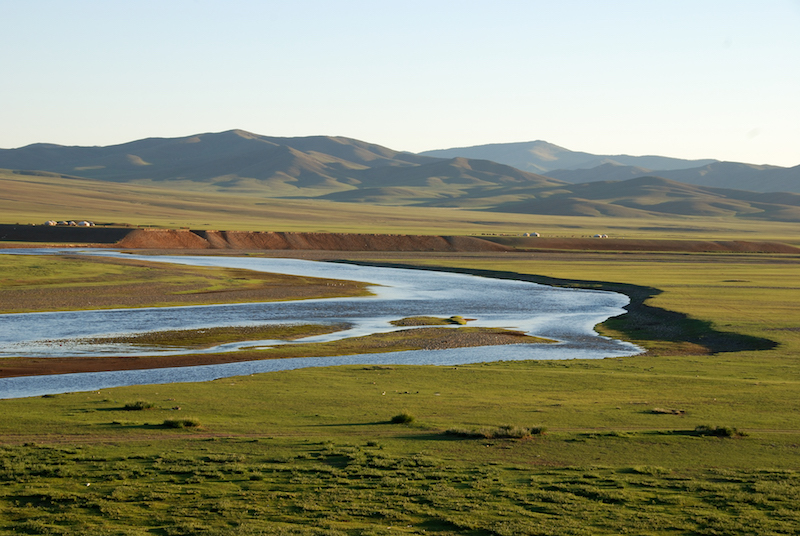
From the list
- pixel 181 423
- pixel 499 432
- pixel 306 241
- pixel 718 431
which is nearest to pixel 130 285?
pixel 181 423

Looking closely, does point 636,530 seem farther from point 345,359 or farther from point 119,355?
point 119,355

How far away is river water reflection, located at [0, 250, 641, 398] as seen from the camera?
30.1m

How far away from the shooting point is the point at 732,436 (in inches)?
771

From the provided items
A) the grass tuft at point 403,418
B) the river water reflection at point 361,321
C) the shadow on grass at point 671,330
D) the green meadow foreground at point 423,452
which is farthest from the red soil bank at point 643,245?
the grass tuft at point 403,418

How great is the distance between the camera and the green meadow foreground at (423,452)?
45.8ft

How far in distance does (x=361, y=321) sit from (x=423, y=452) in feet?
91.4

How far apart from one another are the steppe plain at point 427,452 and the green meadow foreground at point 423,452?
60 millimetres

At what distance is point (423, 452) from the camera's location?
1822 centimetres

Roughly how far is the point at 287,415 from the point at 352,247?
307 feet

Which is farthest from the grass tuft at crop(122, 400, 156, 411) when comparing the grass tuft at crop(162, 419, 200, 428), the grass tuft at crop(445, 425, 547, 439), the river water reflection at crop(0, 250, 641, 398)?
the grass tuft at crop(445, 425, 547, 439)

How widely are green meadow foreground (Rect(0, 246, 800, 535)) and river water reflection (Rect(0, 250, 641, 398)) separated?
11.7 ft

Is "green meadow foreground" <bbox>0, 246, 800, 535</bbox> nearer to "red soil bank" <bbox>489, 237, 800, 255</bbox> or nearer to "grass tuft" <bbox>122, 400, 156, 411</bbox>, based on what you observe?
"grass tuft" <bbox>122, 400, 156, 411</bbox>

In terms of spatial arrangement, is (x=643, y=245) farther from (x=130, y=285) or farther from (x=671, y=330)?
(x=130, y=285)

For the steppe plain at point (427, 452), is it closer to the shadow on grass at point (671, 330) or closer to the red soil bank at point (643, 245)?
the shadow on grass at point (671, 330)
